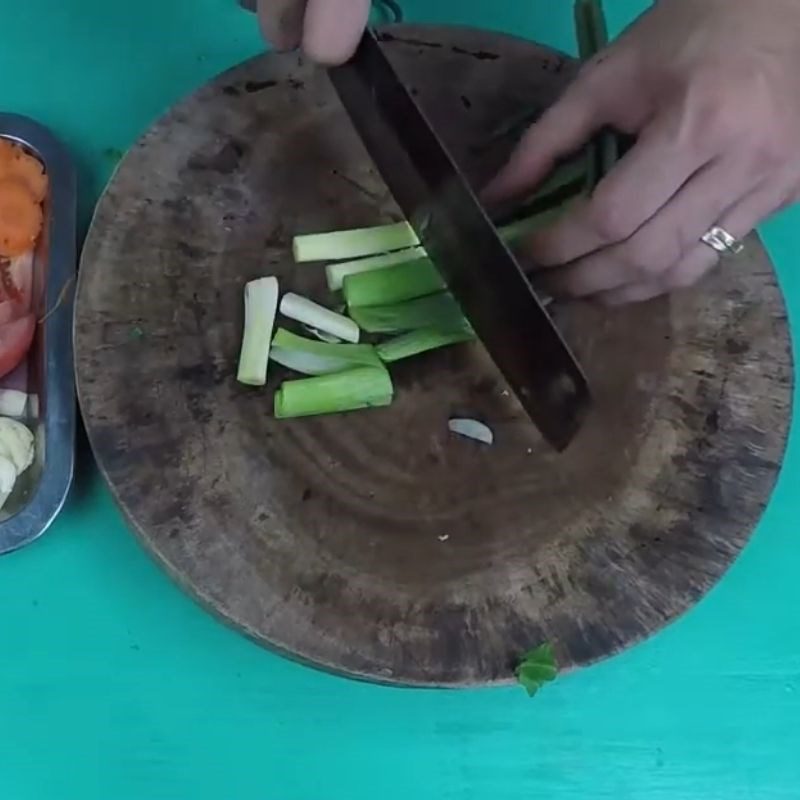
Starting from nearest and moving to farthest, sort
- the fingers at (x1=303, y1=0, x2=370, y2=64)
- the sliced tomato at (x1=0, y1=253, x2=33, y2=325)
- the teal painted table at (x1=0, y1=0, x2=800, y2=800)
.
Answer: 1. the fingers at (x1=303, y1=0, x2=370, y2=64)
2. the teal painted table at (x1=0, y1=0, x2=800, y2=800)
3. the sliced tomato at (x1=0, y1=253, x2=33, y2=325)

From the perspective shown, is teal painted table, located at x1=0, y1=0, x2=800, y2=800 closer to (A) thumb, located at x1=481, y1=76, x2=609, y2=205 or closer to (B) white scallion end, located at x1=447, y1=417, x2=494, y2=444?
(B) white scallion end, located at x1=447, y1=417, x2=494, y2=444

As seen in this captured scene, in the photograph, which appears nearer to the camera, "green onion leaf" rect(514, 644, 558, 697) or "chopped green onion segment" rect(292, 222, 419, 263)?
"green onion leaf" rect(514, 644, 558, 697)

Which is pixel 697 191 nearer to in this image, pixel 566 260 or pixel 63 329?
pixel 566 260

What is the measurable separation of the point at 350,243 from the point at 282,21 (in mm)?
199

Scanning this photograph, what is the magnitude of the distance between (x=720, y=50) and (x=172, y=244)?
0.45 m

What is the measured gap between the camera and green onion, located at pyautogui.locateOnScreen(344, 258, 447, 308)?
1028 mm

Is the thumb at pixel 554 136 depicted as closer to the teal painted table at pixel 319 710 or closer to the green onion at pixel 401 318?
the green onion at pixel 401 318

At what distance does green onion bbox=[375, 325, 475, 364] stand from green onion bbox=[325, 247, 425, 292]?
62 mm

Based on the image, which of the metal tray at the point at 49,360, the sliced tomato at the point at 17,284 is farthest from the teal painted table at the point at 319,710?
the sliced tomato at the point at 17,284

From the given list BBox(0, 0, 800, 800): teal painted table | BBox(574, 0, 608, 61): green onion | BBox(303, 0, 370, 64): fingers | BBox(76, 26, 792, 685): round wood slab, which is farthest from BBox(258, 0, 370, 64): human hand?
BBox(0, 0, 800, 800): teal painted table

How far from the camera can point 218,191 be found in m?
1.06

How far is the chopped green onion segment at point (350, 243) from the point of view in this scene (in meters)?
1.04

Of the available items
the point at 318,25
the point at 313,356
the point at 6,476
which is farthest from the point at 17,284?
the point at 318,25

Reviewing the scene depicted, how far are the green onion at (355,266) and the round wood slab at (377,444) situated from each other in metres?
0.02
